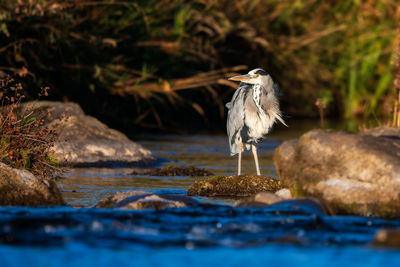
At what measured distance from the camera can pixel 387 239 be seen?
18.6 feet

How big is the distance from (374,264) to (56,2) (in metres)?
9.42

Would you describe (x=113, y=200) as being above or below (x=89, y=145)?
below

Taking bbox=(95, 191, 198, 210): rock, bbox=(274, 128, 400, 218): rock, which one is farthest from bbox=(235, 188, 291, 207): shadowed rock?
bbox=(95, 191, 198, 210): rock

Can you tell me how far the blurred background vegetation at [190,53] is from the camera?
14359 mm

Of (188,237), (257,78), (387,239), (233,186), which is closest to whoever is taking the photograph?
(387,239)

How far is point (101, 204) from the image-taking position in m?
7.43

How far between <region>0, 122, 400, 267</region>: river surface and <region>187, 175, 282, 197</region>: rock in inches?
13.8

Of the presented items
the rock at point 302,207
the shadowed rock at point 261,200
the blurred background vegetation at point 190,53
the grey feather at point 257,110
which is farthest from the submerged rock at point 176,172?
the rock at point 302,207

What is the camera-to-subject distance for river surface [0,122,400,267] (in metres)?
5.33

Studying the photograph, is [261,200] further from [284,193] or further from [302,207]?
[284,193]

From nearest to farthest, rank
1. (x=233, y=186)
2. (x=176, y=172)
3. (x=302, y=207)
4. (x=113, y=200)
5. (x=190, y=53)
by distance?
1. (x=302, y=207)
2. (x=113, y=200)
3. (x=233, y=186)
4. (x=176, y=172)
5. (x=190, y=53)

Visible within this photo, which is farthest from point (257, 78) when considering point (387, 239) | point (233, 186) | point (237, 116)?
point (387, 239)

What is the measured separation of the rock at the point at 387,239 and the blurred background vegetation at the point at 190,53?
19.5 feet

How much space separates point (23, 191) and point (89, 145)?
13.9ft
